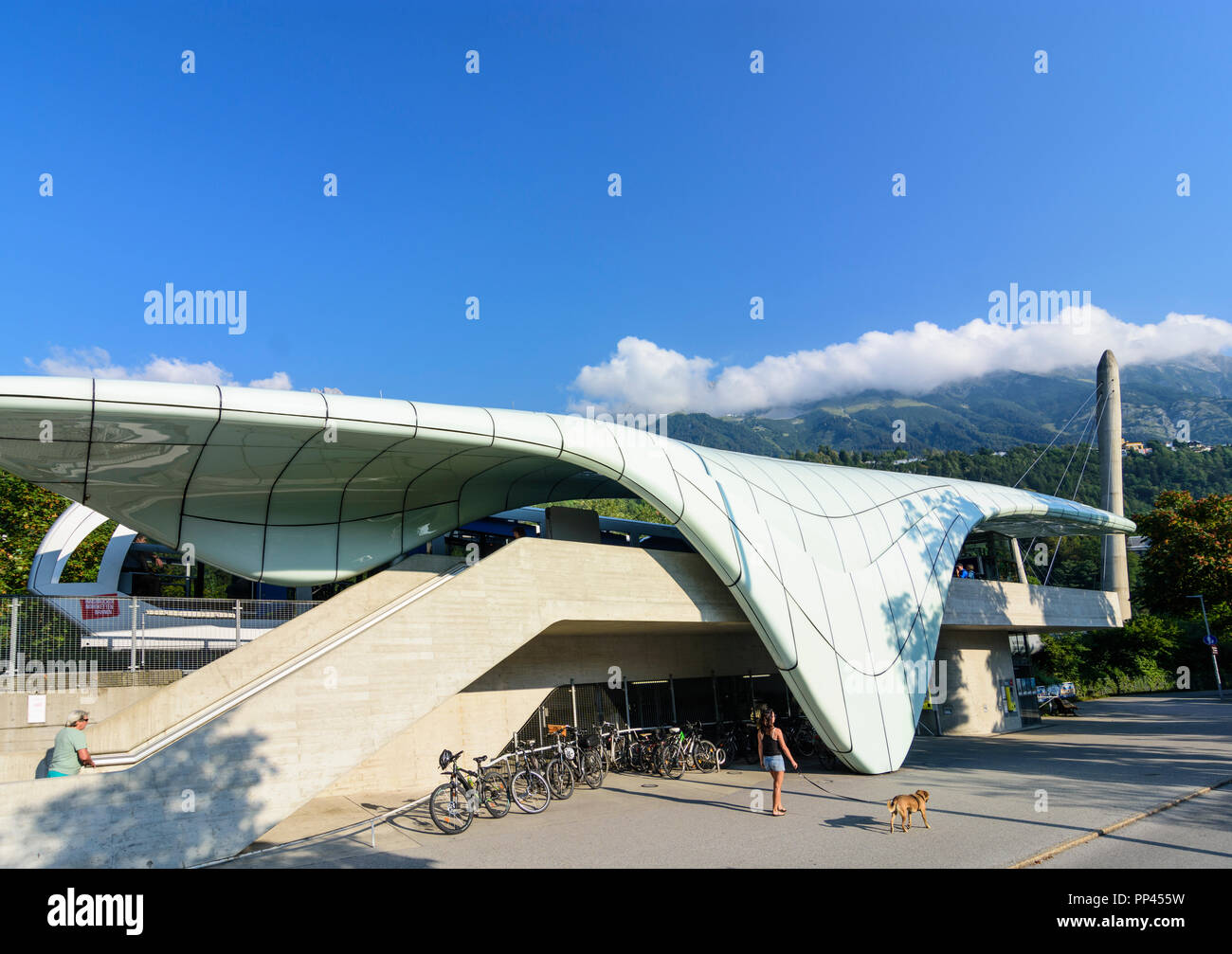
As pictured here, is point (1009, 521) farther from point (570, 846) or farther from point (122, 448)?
point (122, 448)

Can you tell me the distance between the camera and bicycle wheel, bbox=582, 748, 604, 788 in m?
16.1

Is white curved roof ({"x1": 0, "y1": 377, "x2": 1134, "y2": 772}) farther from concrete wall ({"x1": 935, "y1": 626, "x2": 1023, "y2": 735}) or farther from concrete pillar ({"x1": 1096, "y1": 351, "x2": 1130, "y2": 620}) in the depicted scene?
concrete pillar ({"x1": 1096, "y1": 351, "x2": 1130, "y2": 620})

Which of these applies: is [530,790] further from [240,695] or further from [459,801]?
[240,695]

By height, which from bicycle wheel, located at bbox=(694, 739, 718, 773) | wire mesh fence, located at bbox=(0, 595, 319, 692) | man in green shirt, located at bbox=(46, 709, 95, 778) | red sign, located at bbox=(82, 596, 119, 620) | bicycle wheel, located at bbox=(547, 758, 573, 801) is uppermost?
red sign, located at bbox=(82, 596, 119, 620)

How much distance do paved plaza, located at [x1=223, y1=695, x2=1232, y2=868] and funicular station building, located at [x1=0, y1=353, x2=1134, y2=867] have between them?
52.0 inches

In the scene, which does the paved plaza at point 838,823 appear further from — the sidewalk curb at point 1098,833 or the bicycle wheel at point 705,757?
the bicycle wheel at point 705,757

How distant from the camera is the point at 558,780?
49.3 ft

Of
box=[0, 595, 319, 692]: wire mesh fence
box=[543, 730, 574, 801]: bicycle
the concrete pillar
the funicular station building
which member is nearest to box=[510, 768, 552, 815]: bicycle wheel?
box=[543, 730, 574, 801]: bicycle

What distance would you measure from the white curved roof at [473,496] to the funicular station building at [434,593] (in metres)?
0.06

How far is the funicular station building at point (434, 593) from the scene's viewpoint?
10.5 metres

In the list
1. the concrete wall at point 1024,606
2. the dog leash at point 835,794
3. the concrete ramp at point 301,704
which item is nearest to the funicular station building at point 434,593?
the concrete ramp at point 301,704

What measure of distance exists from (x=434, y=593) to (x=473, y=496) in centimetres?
648

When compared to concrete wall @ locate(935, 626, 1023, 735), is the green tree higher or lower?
higher
